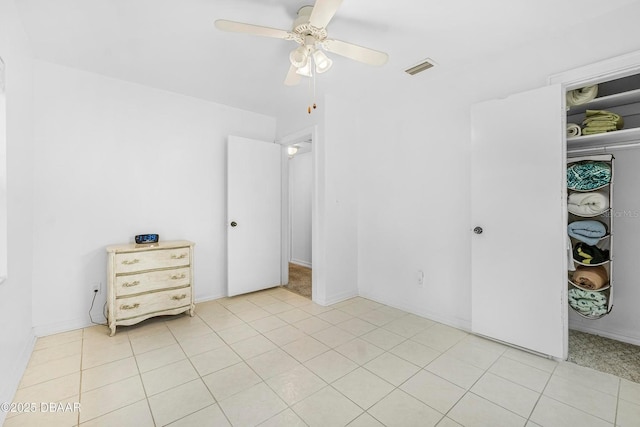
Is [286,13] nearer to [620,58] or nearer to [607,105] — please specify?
[620,58]

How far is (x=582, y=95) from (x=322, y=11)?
7.18 feet

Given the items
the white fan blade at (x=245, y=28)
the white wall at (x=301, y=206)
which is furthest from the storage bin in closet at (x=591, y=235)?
the white wall at (x=301, y=206)

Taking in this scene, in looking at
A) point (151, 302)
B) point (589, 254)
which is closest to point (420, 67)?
point (589, 254)

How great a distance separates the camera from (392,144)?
10.3 ft

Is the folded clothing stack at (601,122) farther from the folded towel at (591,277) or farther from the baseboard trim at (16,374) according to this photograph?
the baseboard trim at (16,374)

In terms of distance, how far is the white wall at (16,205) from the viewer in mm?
1686

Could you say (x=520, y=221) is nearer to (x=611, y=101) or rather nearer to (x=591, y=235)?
(x=591, y=235)

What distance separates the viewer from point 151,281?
2695 mm

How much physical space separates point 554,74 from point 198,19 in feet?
8.73

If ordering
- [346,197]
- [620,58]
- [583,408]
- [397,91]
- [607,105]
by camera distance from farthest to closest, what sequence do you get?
1. [346,197]
2. [397,91]
3. [607,105]
4. [620,58]
5. [583,408]

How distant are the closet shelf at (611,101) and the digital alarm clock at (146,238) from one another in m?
4.07

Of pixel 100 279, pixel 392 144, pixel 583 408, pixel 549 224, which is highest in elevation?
pixel 392 144

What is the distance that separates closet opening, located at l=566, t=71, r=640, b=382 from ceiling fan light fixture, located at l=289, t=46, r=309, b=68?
1.98m

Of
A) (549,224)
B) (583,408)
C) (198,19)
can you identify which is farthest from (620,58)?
(198,19)
